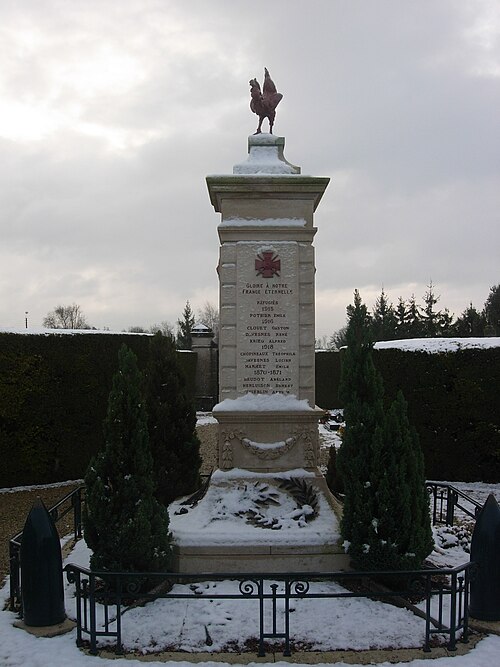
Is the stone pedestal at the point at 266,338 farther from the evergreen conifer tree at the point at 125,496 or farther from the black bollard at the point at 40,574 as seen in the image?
the black bollard at the point at 40,574

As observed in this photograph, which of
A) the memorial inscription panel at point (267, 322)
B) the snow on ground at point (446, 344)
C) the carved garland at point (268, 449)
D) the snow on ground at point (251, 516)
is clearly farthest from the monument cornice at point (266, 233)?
the snow on ground at point (446, 344)

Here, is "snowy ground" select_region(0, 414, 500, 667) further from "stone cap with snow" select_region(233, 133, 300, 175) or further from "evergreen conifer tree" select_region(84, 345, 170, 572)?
"stone cap with snow" select_region(233, 133, 300, 175)

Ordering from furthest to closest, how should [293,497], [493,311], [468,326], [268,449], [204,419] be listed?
1. [493,311]
2. [468,326]
3. [204,419]
4. [268,449]
5. [293,497]

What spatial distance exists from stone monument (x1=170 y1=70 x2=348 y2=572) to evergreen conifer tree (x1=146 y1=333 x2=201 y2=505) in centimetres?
88

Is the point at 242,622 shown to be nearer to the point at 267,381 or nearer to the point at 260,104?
the point at 267,381

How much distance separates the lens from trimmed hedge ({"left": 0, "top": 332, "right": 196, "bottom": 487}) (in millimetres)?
11930

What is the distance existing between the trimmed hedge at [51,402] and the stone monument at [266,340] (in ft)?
20.0

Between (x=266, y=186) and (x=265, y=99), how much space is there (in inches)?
53.1

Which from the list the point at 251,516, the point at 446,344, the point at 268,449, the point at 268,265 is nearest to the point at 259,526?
the point at 251,516

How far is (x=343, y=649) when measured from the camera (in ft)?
15.1

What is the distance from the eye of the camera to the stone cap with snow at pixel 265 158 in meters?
7.29

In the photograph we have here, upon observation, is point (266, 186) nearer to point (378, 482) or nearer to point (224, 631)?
point (378, 482)

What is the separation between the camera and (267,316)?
709 cm

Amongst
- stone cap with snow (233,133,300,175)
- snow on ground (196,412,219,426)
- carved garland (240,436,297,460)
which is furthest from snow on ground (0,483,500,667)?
snow on ground (196,412,219,426)
